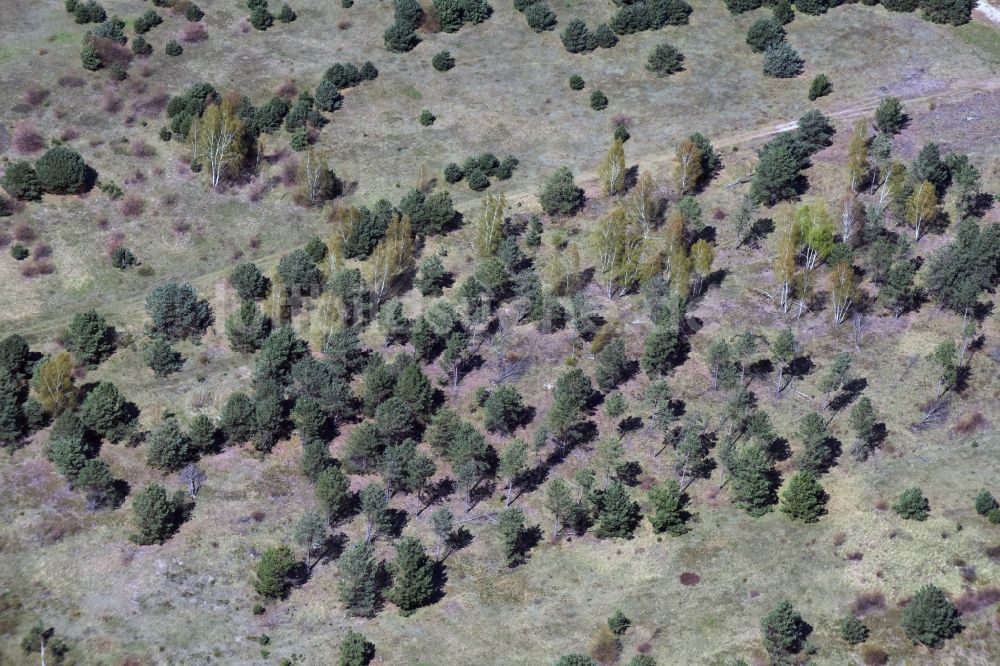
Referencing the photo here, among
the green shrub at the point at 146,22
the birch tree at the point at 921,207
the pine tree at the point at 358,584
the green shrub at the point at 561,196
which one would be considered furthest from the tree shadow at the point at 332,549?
the green shrub at the point at 146,22

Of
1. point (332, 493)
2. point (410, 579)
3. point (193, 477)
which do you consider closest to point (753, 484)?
point (410, 579)

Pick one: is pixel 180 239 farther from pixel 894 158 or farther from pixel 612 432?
pixel 894 158

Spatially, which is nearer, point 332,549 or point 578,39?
point 332,549

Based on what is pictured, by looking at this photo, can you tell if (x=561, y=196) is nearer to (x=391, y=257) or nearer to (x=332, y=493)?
(x=391, y=257)

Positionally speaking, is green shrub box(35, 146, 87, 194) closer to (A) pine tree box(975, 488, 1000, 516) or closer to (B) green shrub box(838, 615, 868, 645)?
(B) green shrub box(838, 615, 868, 645)

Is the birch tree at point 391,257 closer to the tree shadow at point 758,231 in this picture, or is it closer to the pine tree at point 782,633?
the tree shadow at point 758,231

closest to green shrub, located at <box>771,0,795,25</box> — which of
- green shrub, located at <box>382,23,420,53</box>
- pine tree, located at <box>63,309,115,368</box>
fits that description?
green shrub, located at <box>382,23,420,53</box>
